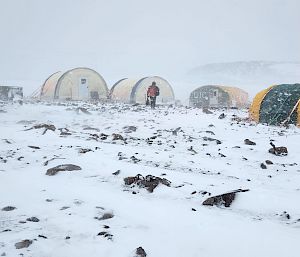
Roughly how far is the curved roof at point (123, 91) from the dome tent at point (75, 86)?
1081 millimetres

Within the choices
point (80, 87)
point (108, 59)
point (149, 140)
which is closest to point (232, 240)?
point (149, 140)

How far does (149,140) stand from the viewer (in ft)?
36.0

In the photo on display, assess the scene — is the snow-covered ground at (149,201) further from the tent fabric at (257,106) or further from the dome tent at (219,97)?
the dome tent at (219,97)

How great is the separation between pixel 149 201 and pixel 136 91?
2849 centimetres

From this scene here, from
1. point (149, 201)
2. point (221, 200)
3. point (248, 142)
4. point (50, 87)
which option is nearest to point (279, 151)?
point (248, 142)

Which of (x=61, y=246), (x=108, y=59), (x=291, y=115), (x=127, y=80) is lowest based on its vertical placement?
(x=61, y=246)

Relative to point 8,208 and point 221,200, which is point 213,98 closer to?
point 221,200

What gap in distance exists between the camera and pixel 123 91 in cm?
3409

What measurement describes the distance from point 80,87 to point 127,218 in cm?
3026

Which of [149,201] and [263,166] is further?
[263,166]

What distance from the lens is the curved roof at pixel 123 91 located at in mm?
33656

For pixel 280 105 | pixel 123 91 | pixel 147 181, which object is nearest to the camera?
pixel 147 181

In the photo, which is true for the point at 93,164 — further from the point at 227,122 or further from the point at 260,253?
the point at 227,122

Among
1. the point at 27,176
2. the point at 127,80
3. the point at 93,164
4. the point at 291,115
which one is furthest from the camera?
the point at 127,80
